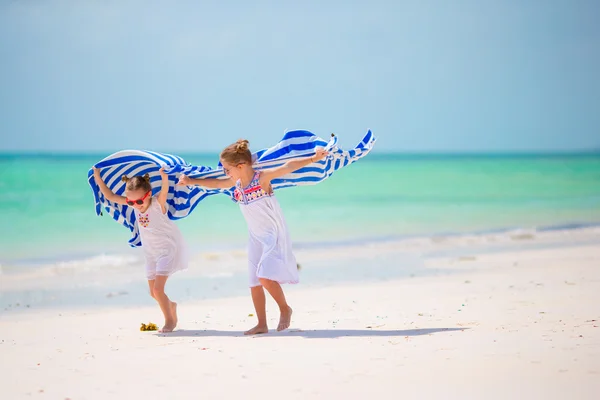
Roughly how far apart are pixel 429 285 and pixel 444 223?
8873 millimetres

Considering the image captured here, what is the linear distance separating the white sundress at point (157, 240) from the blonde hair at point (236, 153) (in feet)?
2.61

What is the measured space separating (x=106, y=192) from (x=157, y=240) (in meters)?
0.62

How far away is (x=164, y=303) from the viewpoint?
641 cm

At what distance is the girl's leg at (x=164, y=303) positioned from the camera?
251 inches

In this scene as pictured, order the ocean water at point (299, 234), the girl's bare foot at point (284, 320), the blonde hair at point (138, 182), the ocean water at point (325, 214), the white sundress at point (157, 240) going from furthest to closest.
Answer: the ocean water at point (325, 214) → the ocean water at point (299, 234) → the white sundress at point (157, 240) → the blonde hair at point (138, 182) → the girl's bare foot at point (284, 320)

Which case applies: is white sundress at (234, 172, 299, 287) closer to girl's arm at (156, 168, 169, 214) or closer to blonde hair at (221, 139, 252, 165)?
blonde hair at (221, 139, 252, 165)

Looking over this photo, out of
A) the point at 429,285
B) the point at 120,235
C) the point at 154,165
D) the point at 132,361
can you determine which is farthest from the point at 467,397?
the point at 120,235

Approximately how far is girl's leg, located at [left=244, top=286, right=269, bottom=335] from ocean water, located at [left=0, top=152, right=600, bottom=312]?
7.71 ft

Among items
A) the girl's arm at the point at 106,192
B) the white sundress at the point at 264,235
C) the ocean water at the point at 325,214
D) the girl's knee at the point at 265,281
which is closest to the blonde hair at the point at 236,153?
the white sundress at the point at 264,235

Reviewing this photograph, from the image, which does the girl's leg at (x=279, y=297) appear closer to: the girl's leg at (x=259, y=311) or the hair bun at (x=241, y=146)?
the girl's leg at (x=259, y=311)

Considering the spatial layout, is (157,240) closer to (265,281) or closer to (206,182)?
(206,182)

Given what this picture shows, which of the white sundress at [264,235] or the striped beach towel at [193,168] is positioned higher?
the striped beach towel at [193,168]

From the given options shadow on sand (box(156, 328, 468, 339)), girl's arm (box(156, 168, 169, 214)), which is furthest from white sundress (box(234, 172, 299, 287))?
girl's arm (box(156, 168, 169, 214))

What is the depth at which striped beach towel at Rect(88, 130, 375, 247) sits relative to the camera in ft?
20.9
